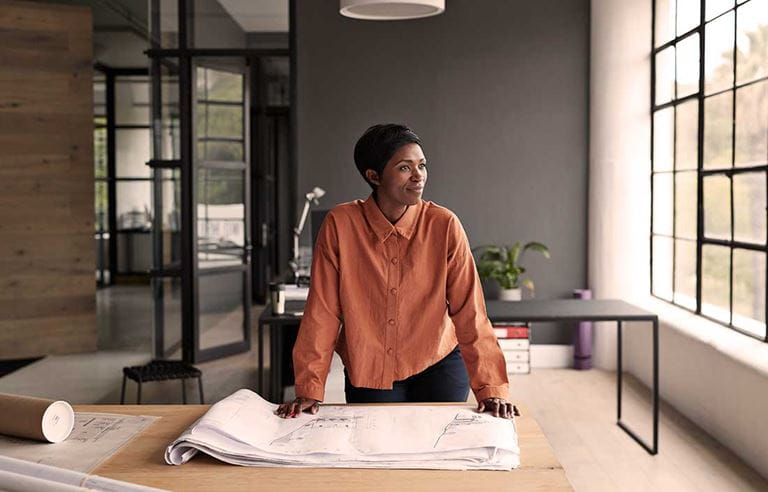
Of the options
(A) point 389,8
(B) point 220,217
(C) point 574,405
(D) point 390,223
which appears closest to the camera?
(D) point 390,223

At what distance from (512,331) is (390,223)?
14.2 ft

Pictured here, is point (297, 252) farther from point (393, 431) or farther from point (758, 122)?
point (393, 431)

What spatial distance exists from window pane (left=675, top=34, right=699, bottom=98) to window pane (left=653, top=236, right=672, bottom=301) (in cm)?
101

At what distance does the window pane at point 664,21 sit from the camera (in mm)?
6316

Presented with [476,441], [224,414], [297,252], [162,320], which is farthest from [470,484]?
[162,320]

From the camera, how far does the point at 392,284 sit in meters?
2.48

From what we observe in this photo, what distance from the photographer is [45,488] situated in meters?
1.44

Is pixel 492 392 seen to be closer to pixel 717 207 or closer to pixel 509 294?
pixel 717 207

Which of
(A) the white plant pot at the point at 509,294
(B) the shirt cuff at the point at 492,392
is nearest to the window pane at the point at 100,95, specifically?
(A) the white plant pot at the point at 509,294

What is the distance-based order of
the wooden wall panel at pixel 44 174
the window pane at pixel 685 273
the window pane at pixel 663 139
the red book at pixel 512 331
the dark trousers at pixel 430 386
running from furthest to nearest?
the wooden wall panel at pixel 44 174
the red book at pixel 512 331
the window pane at pixel 663 139
the window pane at pixel 685 273
the dark trousers at pixel 430 386

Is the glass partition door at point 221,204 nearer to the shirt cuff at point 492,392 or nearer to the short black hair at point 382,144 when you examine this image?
the short black hair at point 382,144

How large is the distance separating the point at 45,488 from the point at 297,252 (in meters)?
4.58

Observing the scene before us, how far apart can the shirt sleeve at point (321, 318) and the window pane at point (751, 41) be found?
3.11 metres

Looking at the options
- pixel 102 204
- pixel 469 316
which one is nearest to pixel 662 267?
pixel 469 316
